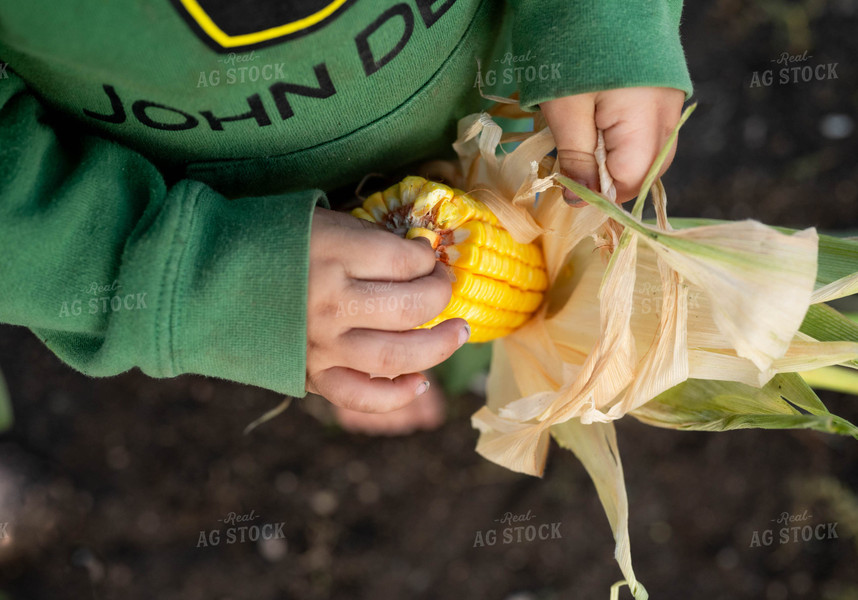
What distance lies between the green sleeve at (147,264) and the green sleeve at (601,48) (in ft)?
0.95

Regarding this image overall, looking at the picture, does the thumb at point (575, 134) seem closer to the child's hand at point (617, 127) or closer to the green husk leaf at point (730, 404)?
the child's hand at point (617, 127)

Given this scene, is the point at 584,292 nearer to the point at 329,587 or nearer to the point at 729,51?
the point at 329,587

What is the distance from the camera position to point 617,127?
0.70 m

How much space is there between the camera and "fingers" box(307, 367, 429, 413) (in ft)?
2.36

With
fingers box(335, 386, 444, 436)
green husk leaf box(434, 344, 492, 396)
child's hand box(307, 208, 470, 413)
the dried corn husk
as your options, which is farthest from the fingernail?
fingers box(335, 386, 444, 436)

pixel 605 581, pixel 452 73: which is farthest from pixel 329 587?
pixel 452 73

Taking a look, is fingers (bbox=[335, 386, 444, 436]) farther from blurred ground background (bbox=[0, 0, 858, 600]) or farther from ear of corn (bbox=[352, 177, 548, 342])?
ear of corn (bbox=[352, 177, 548, 342])

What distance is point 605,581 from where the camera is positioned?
153 centimetres

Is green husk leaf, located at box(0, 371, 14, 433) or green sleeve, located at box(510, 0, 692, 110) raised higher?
Result: green sleeve, located at box(510, 0, 692, 110)

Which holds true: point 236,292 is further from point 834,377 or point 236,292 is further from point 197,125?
point 834,377

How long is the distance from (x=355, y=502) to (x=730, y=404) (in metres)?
1.03

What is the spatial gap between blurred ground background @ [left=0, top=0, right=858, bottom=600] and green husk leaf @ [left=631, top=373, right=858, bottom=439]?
0.74 m

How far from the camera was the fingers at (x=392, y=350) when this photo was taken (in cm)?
68

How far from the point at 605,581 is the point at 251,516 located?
2.94 ft
